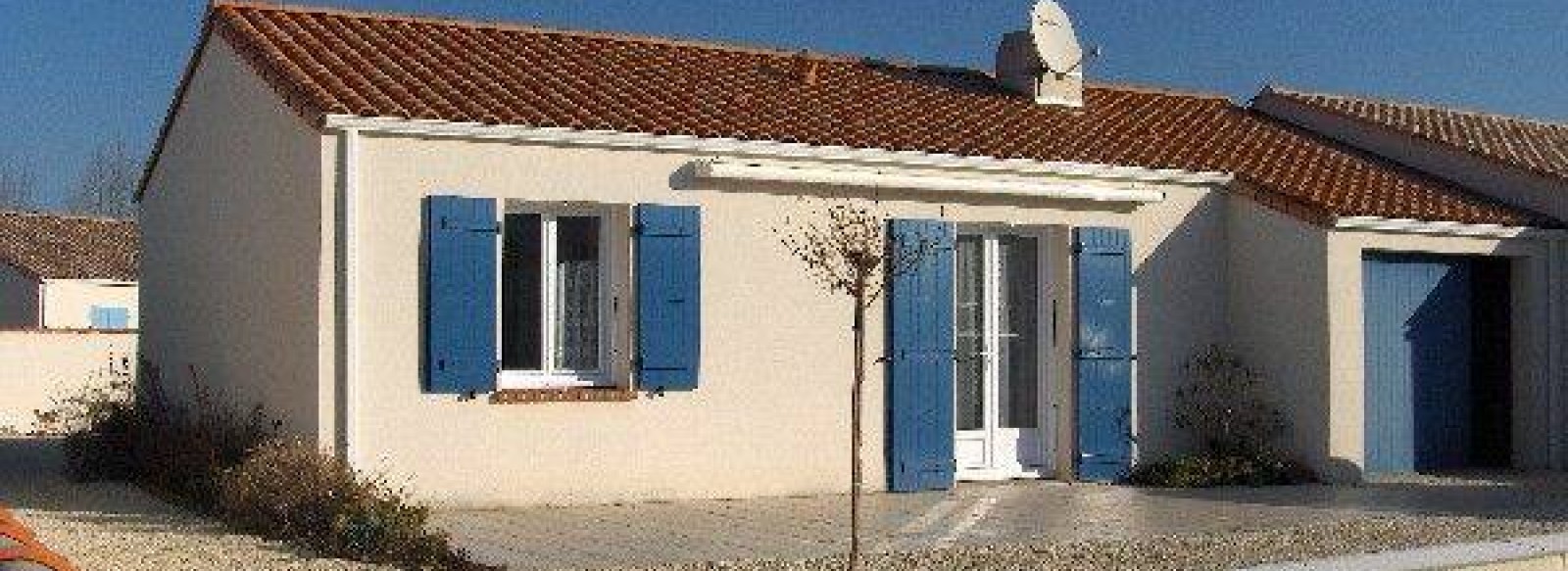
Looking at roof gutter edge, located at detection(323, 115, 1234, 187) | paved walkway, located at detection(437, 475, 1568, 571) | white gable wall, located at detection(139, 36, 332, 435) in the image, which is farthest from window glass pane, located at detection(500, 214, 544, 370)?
white gable wall, located at detection(139, 36, 332, 435)

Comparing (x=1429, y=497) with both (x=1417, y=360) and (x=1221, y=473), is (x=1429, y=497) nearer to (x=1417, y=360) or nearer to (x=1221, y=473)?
(x=1221, y=473)

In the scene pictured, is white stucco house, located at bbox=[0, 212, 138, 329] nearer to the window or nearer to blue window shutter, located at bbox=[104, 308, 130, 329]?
blue window shutter, located at bbox=[104, 308, 130, 329]

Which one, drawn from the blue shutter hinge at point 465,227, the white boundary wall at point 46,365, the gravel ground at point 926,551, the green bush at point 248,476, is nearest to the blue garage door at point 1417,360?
the gravel ground at point 926,551

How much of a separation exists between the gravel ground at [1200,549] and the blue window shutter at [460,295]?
9.73 feet

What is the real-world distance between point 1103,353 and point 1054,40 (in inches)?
143

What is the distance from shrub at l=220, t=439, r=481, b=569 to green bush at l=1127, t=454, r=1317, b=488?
618cm

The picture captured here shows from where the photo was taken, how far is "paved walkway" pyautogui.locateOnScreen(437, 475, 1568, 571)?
10.1 meters

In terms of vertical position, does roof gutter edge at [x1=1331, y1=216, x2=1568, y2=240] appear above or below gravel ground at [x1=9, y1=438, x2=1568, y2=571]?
above

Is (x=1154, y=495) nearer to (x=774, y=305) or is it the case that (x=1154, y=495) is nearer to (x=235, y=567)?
(x=774, y=305)

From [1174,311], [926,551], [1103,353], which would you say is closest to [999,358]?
[1103,353]

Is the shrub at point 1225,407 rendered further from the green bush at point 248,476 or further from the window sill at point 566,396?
the green bush at point 248,476

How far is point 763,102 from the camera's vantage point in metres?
14.3

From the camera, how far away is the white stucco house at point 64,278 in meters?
32.7

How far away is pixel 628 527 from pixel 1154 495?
4.51 m
